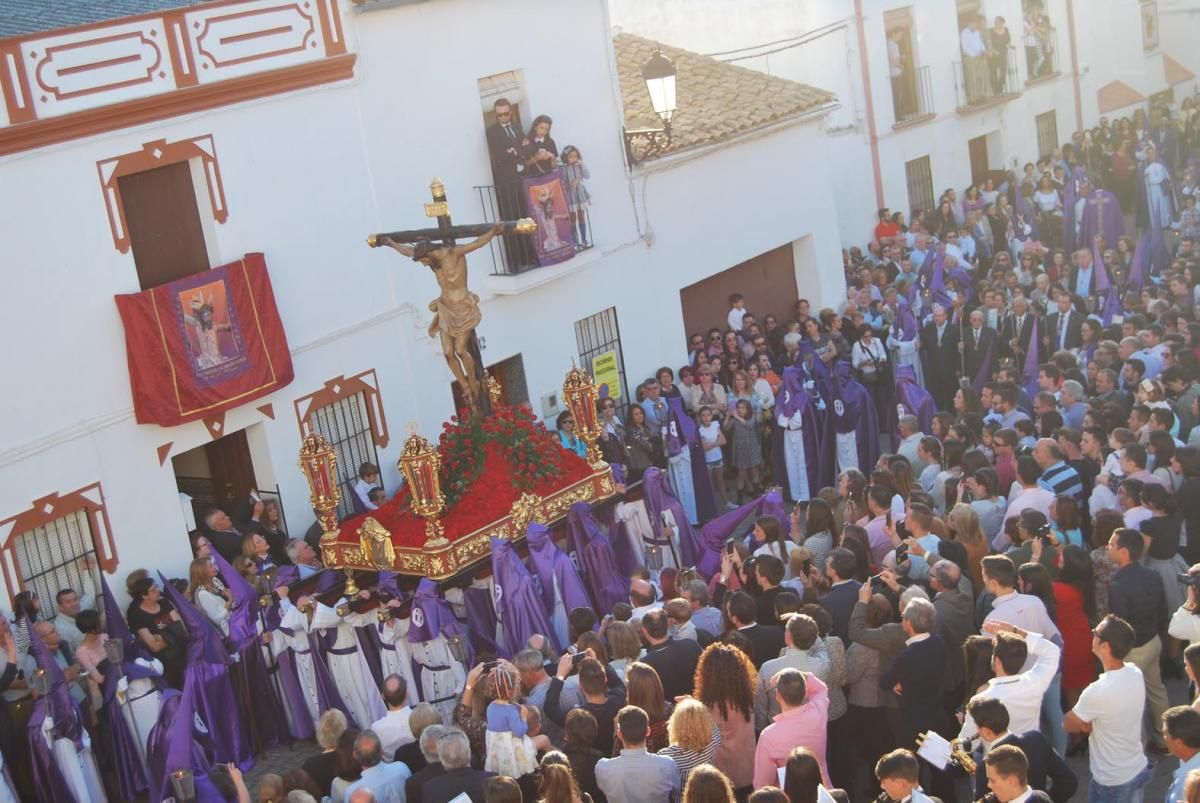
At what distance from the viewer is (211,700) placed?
442 inches

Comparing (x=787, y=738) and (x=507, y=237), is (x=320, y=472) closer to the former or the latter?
(x=507, y=237)

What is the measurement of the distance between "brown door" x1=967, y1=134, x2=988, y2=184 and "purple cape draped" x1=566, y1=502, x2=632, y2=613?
1632 centimetres

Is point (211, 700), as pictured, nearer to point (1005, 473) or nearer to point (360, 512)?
point (360, 512)

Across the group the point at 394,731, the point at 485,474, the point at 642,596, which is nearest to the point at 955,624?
the point at 642,596

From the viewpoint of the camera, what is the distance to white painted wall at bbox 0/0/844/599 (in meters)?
12.1

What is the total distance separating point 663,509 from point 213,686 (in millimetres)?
4023

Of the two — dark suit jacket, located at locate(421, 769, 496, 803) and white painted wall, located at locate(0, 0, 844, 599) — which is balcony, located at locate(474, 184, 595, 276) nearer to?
white painted wall, located at locate(0, 0, 844, 599)

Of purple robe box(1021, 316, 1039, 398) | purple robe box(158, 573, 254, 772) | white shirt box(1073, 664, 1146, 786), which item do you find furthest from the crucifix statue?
purple robe box(1021, 316, 1039, 398)

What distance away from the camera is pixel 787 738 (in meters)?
7.70

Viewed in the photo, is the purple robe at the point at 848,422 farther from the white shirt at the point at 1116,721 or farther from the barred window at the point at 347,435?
the white shirt at the point at 1116,721

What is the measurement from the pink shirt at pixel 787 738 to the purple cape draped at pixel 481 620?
4.31m

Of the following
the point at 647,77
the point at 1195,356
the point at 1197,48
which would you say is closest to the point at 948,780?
the point at 1195,356

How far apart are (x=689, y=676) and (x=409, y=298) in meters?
6.93

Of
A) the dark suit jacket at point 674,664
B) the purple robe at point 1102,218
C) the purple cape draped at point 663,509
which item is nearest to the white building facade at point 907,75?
the purple robe at point 1102,218
